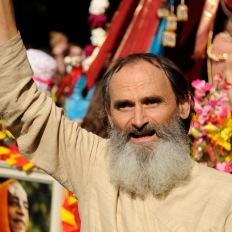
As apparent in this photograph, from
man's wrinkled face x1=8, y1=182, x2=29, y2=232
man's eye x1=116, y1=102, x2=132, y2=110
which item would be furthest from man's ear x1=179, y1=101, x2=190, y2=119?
man's wrinkled face x1=8, y1=182, x2=29, y2=232

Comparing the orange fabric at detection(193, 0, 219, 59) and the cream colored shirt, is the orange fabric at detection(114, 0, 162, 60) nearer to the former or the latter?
the orange fabric at detection(193, 0, 219, 59)

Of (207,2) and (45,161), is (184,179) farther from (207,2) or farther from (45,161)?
(207,2)

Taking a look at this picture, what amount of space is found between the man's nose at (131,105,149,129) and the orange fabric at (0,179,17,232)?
156cm

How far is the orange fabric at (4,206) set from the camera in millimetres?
4227

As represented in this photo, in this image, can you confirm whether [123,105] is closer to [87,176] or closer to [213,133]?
[87,176]

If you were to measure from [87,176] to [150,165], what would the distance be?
0.26 meters

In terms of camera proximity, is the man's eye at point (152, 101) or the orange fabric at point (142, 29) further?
the orange fabric at point (142, 29)

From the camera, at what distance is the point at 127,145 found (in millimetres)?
3014

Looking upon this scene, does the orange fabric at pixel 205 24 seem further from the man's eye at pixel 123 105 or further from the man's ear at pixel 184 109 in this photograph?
the man's eye at pixel 123 105

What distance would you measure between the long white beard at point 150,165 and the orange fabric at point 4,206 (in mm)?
1379

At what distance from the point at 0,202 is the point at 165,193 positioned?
→ 62.3 inches

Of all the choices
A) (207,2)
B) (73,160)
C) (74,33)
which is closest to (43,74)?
(207,2)

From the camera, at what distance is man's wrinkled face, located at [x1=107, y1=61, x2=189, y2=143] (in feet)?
9.60

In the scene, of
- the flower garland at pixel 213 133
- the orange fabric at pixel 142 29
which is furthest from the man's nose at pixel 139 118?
the orange fabric at pixel 142 29
